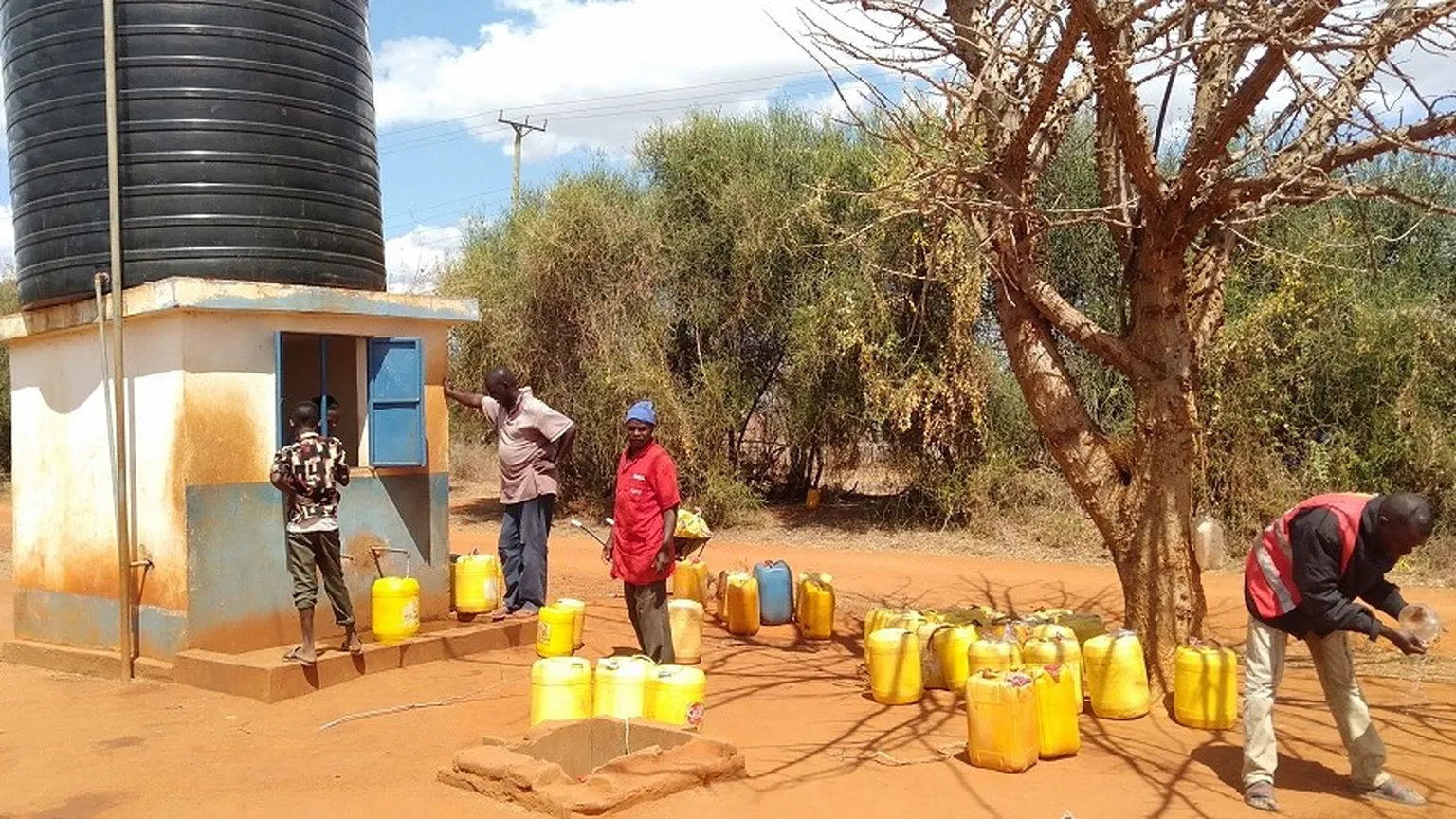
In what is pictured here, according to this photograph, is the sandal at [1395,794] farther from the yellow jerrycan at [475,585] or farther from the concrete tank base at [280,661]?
the yellow jerrycan at [475,585]

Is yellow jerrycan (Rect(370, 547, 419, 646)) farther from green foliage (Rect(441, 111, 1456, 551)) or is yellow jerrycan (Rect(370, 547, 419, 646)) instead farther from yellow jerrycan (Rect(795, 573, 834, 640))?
green foliage (Rect(441, 111, 1456, 551))

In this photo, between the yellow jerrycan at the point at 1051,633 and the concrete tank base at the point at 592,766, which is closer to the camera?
the concrete tank base at the point at 592,766

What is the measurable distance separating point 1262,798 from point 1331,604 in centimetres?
90

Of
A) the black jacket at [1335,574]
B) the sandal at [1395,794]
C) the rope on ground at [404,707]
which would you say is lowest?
the rope on ground at [404,707]

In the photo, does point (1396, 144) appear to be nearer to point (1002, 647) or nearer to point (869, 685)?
point (1002, 647)

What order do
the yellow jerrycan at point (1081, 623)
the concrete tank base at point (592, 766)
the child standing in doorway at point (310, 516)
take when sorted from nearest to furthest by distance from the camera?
the concrete tank base at point (592, 766), the child standing in doorway at point (310, 516), the yellow jerrycan at point (1081, 623)

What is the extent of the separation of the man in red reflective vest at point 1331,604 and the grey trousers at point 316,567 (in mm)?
5308

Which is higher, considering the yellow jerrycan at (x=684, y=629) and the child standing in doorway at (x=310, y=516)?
the child standing in doorway at (x=310, y=516)

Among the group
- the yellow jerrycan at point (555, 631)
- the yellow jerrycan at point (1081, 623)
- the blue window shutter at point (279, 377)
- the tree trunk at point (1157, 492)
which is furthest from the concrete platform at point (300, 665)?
the tree trunk at point (1157, 492)

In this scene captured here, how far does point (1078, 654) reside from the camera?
648 cm

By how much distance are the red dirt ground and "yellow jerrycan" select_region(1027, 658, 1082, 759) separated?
0.11m

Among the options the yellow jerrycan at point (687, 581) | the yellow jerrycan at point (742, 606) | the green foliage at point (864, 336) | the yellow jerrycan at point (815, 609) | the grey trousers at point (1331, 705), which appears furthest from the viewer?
the green foliage at point (864, 336)

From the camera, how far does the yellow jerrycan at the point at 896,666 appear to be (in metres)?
6.73

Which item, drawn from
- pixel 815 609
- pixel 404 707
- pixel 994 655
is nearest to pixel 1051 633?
pixel 994 655
